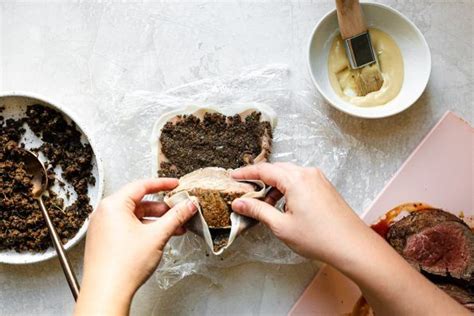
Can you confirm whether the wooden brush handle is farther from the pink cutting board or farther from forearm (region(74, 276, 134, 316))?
forearm (region(74, 276, 134, 316))

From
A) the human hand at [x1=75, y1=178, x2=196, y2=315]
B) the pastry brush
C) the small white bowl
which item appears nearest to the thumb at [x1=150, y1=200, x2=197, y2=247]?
the human hand at [x1=75, y1=178, x2=196, y2=315]

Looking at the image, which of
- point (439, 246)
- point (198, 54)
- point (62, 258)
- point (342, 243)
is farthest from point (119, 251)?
point (439, 246)

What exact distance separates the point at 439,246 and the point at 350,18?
0.57 metres

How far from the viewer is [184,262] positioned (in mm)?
1340

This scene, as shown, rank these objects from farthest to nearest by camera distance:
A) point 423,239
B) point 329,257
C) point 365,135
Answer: point 365,135 < point 423,239 < point 329,257

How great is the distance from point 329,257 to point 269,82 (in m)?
0.48

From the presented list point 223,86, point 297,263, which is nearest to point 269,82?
point 223,86

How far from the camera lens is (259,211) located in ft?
3.67

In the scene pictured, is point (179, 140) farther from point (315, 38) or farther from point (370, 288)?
point (370, 288)

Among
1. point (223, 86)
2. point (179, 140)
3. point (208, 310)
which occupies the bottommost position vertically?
point (208, 310)

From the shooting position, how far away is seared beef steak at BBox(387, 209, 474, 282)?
4.18ft

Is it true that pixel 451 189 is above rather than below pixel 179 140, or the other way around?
below

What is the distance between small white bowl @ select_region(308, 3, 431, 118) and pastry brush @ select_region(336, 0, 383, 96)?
1.7 inches

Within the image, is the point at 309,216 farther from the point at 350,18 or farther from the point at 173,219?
the point at 350,18
